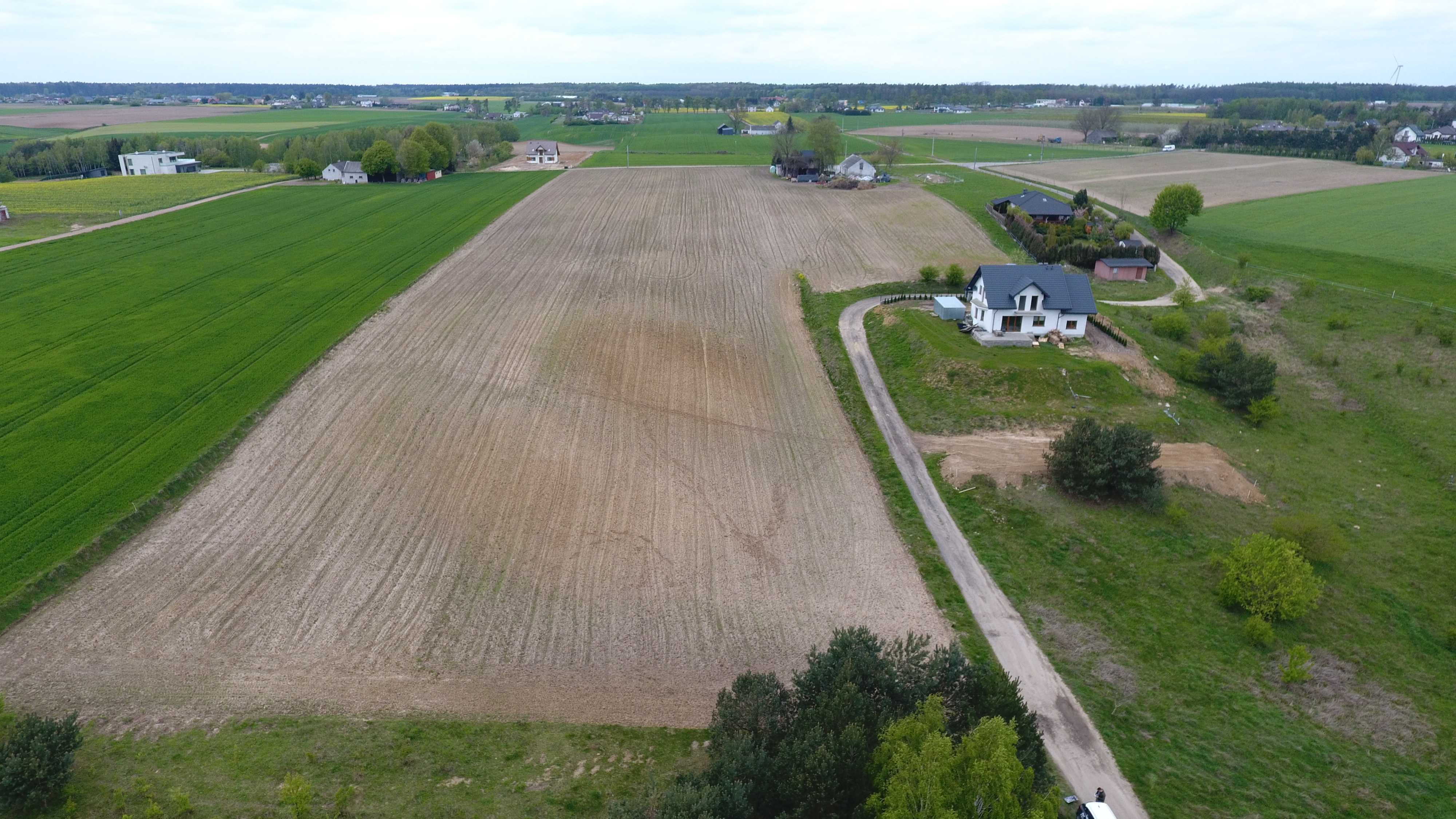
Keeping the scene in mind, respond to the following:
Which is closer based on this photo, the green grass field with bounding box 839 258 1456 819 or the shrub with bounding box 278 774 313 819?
the shrub with bounding box 278 774 313 819

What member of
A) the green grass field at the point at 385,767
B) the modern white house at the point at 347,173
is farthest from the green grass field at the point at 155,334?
the modern white house at the point at 347,173

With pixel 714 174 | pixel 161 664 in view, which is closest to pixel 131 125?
pixel 714 174

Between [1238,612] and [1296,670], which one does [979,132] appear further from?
[1296,670]

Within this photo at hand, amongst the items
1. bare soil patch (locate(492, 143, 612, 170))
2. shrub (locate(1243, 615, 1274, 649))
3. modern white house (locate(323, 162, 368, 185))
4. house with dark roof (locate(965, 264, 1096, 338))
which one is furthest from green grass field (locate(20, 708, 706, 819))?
bare soil patch (locate(492, 143, 612, 170))

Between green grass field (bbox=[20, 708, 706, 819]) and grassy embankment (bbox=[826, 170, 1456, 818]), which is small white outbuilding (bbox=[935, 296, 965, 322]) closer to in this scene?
grassy embankment (bbox=[826, 170, 1456, 818])

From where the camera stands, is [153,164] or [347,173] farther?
[153,164]

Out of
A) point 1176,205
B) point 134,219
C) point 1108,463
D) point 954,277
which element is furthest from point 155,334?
point 1176,205
